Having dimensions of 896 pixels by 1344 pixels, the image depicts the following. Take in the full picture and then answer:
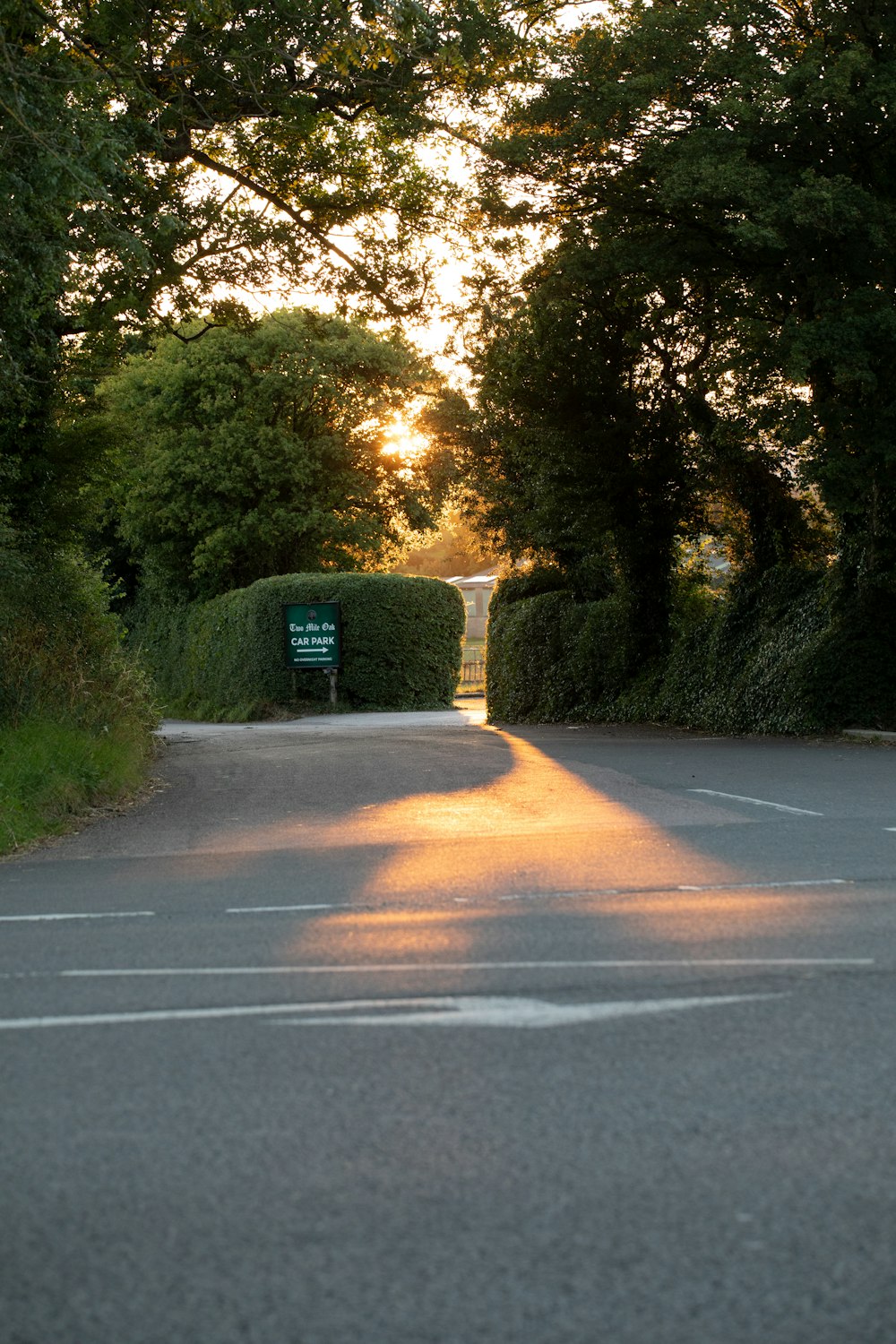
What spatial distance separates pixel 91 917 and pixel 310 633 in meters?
31.5

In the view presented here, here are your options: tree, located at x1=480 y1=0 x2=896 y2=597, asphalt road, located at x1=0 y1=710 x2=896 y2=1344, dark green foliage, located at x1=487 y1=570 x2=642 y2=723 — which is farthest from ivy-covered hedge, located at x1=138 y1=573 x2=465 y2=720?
asphalt road, located at x1=0 y1=710 x2=896 y2=1344

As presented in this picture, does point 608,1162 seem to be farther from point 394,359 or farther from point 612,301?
point 394,359

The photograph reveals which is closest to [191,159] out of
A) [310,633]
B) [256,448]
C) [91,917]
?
[91,917]

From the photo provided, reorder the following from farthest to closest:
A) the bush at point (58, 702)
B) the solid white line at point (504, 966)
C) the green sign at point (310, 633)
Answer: the green sign at point (310, 633) < the bush at point (58, 702) < the solid white line at point (504, 966)

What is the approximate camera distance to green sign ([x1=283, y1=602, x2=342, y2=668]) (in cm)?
3981

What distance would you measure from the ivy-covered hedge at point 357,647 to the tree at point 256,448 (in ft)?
17.8

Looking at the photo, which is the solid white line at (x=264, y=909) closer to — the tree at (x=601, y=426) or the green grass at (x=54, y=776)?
the green grass at (x=54, y=776)

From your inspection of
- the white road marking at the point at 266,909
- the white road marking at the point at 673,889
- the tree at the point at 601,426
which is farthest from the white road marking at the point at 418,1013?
the tree at the point at 601,426

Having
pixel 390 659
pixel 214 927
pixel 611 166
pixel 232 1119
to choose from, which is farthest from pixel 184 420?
pixel 232 1119

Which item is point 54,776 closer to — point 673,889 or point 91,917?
point 91,917

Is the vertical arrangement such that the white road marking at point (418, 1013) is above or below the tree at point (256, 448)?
below

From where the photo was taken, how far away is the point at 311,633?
39.9 m

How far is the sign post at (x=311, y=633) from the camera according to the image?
3981 cm

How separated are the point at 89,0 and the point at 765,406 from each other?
9975mm
